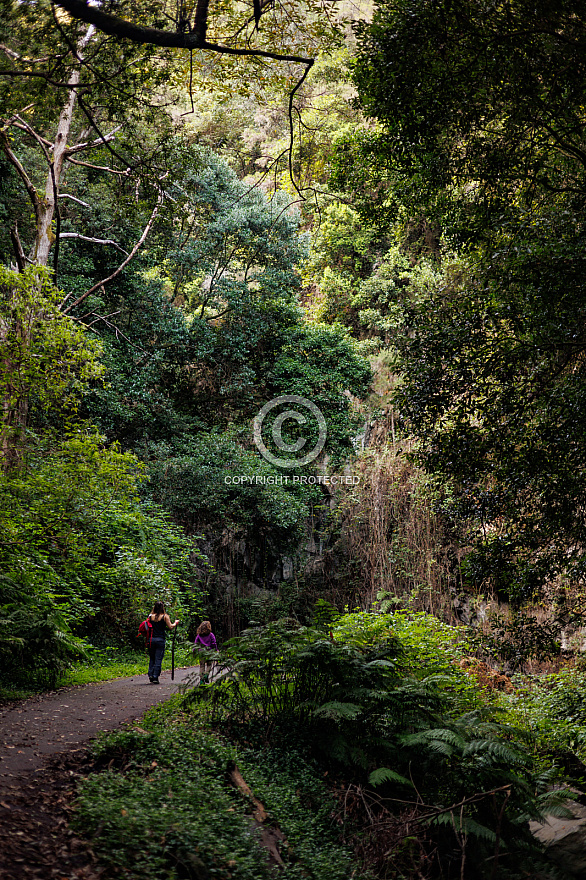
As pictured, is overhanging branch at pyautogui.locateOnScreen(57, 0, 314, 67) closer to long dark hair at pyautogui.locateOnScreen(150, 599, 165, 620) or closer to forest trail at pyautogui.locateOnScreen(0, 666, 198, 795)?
forest trail at pyautogui.locateOnScreen(0, 666, 198, 795)

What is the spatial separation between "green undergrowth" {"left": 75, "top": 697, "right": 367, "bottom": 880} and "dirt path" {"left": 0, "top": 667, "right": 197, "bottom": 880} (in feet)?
0.45

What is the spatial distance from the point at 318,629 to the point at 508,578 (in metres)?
2.04

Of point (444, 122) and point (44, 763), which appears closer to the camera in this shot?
point (44, 763)

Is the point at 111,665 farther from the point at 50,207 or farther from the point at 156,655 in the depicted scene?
the point at 50,207

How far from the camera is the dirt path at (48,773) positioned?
2.98 metres

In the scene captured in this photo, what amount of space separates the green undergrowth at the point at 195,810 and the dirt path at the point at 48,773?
14 cm

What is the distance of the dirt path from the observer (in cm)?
298

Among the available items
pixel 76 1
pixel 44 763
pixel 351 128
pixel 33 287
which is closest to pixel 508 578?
pixel 44 763

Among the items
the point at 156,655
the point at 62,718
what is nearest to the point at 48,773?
the point at 62,718

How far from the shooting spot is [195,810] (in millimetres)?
3801

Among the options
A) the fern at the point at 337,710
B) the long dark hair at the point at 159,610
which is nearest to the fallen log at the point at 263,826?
the fern at the point at 337,710

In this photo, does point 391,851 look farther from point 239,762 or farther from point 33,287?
point 33,287

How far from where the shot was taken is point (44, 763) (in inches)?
168

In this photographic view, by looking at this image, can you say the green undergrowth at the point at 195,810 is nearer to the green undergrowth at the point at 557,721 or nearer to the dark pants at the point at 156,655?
the green undergrowth at the point at 557,721
